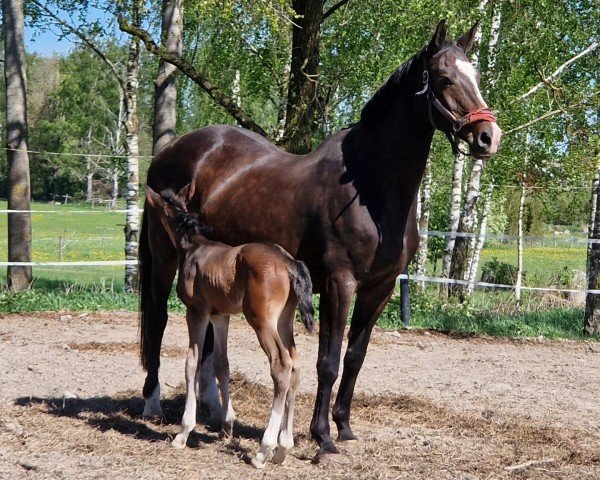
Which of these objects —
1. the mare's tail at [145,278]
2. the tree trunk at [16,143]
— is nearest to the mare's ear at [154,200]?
the mare's tail at [145,278]

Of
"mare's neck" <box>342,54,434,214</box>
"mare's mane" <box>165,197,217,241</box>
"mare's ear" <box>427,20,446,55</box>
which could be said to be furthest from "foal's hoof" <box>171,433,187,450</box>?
"mare's ear" <box>427,20,446,55</box>

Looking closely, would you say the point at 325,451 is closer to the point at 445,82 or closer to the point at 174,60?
the point at 445,82

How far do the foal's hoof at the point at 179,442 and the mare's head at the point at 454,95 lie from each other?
2.37m

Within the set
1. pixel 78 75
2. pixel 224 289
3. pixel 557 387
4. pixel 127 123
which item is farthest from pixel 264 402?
pixel 78 75

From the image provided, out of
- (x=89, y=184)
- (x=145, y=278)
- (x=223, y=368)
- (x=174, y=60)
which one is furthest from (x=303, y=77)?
(x=89, y=184)

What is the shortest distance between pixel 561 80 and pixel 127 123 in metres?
8.10

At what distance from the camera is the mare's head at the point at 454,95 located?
456cm

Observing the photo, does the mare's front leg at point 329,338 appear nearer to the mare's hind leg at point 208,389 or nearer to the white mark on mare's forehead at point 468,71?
the mare's hind leg at point 208,389

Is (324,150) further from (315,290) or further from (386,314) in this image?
(386,314)

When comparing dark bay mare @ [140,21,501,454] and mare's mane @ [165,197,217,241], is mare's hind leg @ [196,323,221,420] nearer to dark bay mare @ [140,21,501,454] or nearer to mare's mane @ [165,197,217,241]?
dark bay mare @ [140,21,501,454]

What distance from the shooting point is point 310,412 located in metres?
6.02

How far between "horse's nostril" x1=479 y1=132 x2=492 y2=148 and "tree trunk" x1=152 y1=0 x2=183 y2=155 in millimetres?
9267

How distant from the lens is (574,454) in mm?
5020

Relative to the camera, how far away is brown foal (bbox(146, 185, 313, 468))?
449 centimetres
